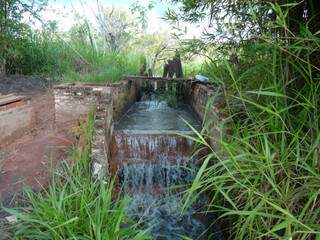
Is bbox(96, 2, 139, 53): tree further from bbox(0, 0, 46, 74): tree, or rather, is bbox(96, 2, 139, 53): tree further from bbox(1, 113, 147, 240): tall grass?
bbox(1, 113, 147, 240): tall grass

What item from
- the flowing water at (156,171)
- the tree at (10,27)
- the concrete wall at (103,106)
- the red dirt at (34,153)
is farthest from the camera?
the tree at (10,27)

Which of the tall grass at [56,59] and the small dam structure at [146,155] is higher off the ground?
the tall grass at [56,59]

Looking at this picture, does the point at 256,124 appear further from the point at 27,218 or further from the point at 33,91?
the point at 33,91

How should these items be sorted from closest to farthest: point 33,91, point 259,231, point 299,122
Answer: point 259,231 < point 299,122 < point 33,91

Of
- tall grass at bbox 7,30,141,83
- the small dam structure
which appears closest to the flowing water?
the small dam structure

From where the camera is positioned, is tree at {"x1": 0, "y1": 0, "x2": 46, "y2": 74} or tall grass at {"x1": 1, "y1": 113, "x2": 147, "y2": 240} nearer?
tall grass at {"x1": 1, "y1": 113, "x2": 147, "y2": 240}

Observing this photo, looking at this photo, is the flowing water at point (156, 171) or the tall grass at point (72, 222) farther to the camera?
the flowing water at point (156, 171)

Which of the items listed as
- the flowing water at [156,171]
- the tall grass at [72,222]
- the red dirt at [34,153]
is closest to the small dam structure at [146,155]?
the flowing water at [156,171]

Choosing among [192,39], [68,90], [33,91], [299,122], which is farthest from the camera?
[33,91]

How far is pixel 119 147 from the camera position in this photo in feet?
15.9

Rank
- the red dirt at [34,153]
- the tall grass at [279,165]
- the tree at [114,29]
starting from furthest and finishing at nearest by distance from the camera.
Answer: the tree at [114,29] → the red dirt at [34,153] → the tall grass at [279,165]

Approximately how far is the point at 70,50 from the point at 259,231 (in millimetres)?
8214

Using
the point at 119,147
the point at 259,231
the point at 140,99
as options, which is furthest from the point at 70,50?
the point at 259,231

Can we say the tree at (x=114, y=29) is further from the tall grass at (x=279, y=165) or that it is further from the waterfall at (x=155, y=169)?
the tall grass at (x=279, y=165)
